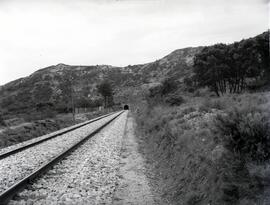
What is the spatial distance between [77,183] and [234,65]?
38095 mm

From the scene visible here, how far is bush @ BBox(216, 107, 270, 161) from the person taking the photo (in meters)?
6.55

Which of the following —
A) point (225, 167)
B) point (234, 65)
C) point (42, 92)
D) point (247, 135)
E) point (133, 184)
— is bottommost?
point (133, 184)

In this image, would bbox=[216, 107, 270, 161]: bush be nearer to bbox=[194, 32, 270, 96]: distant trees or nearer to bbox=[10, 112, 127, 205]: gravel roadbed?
bbox=[10, 112, 127, 205]: gravel roadbed

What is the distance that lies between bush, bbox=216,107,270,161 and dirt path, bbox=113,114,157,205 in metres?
2.32

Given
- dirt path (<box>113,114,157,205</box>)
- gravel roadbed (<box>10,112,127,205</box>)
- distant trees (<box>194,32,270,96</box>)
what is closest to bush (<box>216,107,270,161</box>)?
dirt path (<box>113,114,157,205</box>)

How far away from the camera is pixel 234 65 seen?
141 feet

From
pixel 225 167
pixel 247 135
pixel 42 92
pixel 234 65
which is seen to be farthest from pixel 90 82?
pixel 225 167

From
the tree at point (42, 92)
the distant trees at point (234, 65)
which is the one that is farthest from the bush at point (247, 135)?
the tree at point (42, 92)

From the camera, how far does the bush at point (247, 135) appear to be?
655 cm

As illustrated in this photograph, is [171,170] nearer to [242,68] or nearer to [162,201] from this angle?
[162,201]

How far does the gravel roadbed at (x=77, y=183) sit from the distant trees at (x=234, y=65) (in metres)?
29.6

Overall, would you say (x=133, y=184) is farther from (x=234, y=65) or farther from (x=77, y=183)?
(x=234, y=65)

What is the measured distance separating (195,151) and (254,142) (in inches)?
109

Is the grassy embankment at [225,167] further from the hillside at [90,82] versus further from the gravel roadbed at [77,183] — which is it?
the hillside at [90,82]
